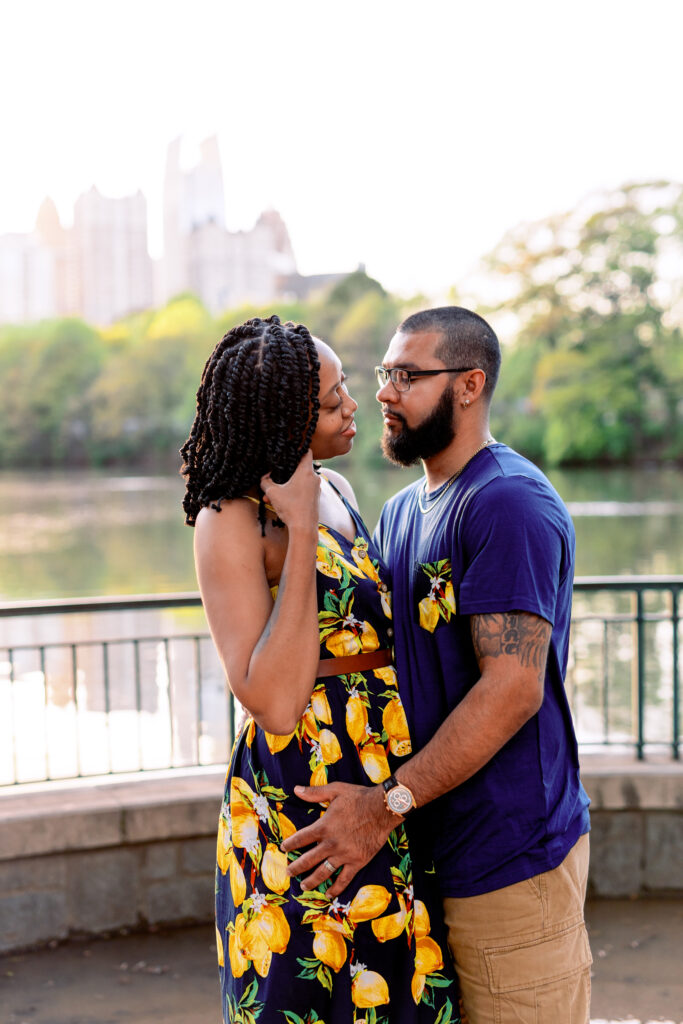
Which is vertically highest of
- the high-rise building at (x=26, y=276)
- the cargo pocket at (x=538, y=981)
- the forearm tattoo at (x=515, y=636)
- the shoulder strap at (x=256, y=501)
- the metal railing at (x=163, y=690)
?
the high-rise building at (x=26, y=276)

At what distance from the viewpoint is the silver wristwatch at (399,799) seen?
200cm

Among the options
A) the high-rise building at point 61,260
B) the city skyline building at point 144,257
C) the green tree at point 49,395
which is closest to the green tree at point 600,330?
the green tree at point 49,395

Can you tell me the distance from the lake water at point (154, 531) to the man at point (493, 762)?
68.9 ft

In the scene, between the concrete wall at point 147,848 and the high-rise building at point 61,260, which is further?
the high-rise building at point 61,260

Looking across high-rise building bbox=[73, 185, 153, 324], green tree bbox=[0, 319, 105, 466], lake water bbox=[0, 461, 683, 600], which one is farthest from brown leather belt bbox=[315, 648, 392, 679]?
high-rise building bbox=[73, 185, 153, 324]

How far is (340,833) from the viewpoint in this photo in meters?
1.98

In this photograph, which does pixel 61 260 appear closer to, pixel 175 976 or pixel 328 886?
pixel 175 976

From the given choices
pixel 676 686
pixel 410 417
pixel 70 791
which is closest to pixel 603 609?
pixel 676 686

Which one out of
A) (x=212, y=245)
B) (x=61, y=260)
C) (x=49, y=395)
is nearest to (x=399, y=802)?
(x=49, y=395)

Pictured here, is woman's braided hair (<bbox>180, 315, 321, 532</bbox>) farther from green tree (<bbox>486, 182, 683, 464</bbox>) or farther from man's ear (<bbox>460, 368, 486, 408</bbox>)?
green tree (<bbox>486, 182, 683, 464</bbox>)

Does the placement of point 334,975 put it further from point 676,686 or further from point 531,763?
point 676,686

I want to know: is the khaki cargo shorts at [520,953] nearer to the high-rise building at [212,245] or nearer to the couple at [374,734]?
the couple at [374,734]

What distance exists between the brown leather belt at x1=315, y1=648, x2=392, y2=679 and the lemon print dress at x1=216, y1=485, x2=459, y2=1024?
1cm

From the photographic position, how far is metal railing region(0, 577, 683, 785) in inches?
179
